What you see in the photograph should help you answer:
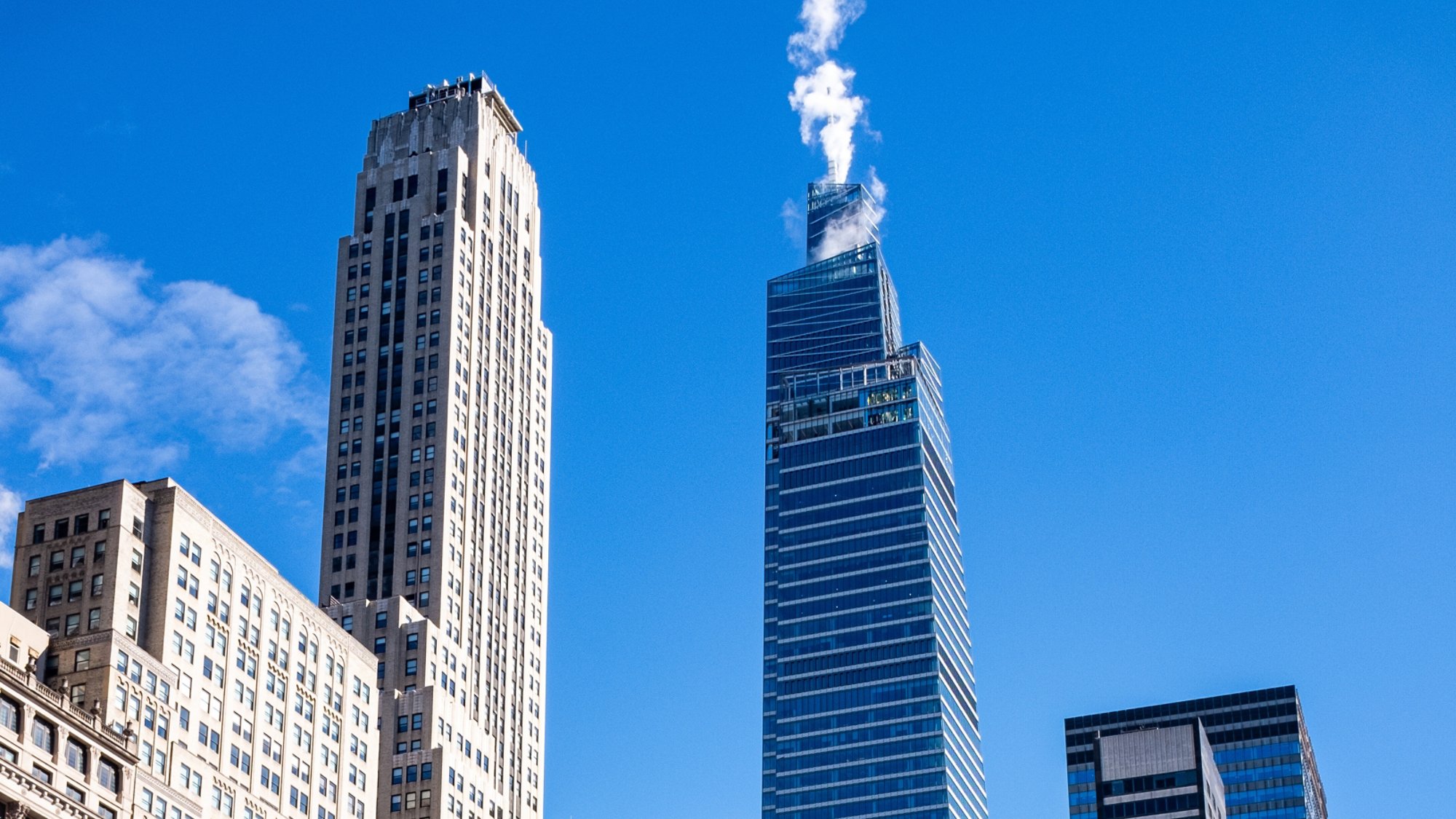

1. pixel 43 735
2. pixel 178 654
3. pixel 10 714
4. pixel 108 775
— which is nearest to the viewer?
pixel 10 714

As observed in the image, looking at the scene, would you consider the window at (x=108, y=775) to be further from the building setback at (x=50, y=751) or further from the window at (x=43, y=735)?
the window at (x=43, y=735)

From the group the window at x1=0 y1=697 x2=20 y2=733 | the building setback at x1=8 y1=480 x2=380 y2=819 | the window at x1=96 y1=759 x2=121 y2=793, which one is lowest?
the window at x1=96 y1=759 x2=121 y2=793

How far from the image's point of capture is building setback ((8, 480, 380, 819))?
15738 cm

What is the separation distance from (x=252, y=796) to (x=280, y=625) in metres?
15.8

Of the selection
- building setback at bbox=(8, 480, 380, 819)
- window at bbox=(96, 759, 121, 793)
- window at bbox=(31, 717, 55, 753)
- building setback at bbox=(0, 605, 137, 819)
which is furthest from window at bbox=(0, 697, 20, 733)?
window at bbox=(96, 759, 121, 793)

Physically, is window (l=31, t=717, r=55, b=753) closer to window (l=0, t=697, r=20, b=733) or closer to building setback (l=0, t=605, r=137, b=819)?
building setback (l=0, t=605, r=137, b=819)

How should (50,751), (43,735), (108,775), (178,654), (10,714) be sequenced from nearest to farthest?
(10,714)
(43,735)
(50,751)
(108,775)
(178,654)

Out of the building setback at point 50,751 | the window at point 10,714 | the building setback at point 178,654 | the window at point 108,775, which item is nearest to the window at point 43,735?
the building setback at point 50,751

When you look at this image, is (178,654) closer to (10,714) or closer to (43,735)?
(43,735)

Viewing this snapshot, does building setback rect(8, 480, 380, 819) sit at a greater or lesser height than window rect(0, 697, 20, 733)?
greater

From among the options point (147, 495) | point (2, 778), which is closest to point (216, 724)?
point (147, 495)

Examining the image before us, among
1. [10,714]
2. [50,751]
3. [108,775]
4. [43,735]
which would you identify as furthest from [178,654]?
[10,714]

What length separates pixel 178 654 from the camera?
167 m

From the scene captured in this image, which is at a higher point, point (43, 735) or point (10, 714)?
point (10, 714)
